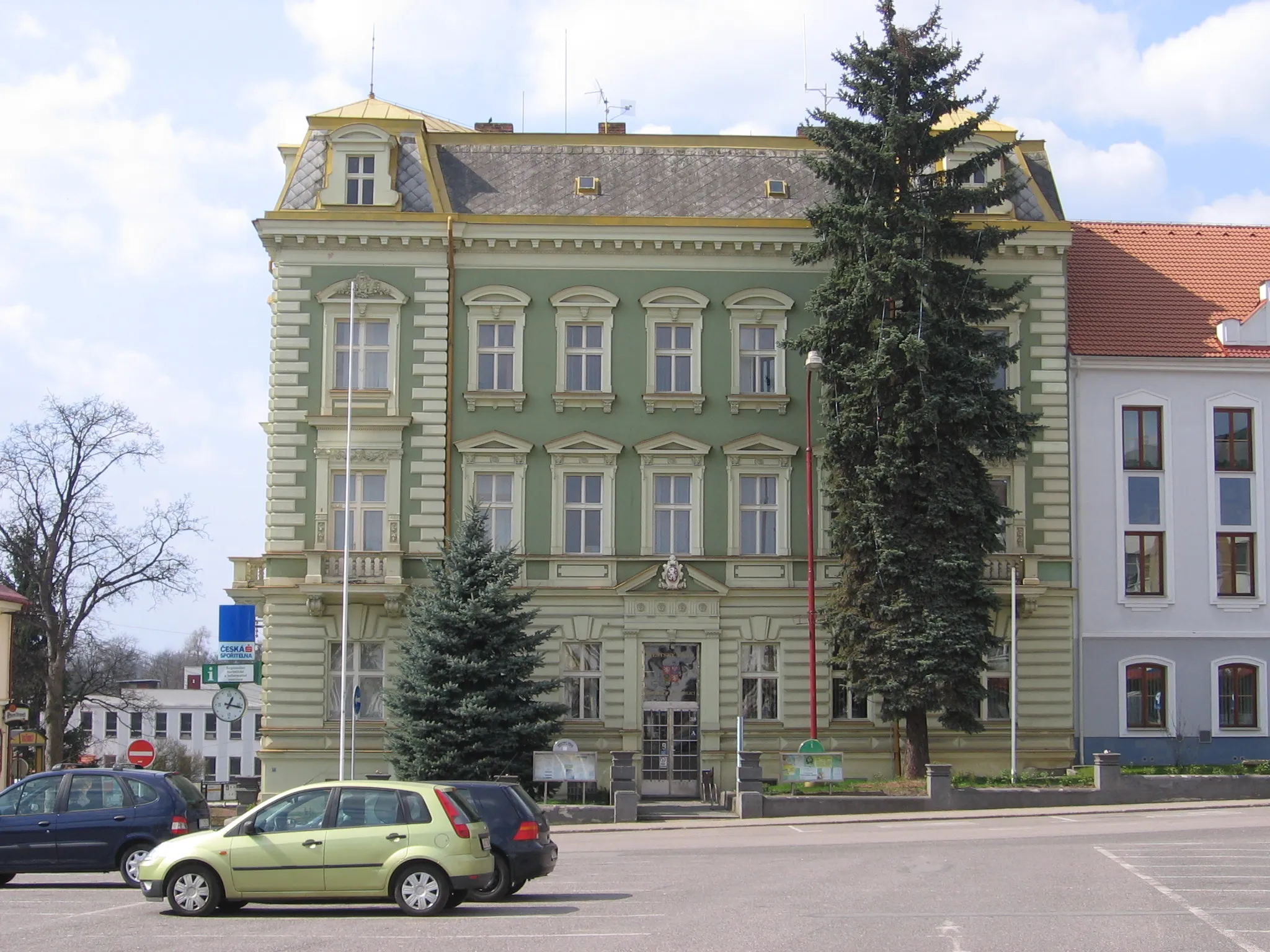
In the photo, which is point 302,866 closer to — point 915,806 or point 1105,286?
point 915,806

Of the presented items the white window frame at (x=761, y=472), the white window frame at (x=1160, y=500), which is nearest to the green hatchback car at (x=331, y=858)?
the white window frame at (x=761, y=472)

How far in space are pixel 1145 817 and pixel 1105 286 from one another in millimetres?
16197

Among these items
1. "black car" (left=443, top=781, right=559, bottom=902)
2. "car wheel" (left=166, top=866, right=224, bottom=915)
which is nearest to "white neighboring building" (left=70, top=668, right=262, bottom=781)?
"black car" (left=443, top=781, right=559, bottom=902)

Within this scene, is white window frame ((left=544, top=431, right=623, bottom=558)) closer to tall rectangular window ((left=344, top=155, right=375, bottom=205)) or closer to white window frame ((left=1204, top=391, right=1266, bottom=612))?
tall rectangular window ((left=344, top=155, right=375, bottom=205))

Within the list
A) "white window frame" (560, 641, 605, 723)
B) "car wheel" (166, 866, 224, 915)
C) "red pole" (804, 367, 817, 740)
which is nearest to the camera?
"car wheel" (166, 866, 224, 915)

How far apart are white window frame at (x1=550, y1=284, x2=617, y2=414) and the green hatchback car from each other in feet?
74.1

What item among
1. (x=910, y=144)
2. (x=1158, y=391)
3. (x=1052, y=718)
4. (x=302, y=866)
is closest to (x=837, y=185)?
(x=910, y=144)

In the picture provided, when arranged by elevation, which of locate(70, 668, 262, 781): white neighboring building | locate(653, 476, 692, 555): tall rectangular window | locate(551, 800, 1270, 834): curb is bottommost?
locate(70, 668, 262, 781): white neighboring building

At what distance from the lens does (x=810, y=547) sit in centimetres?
3656

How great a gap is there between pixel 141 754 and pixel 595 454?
1346 cm

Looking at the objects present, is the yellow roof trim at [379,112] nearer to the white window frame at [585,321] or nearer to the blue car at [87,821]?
the white window frame at [585,321]

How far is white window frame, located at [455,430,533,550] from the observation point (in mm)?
38438

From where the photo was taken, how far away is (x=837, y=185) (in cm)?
3644

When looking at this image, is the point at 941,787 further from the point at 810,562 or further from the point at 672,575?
the point at 672,575
